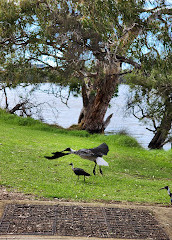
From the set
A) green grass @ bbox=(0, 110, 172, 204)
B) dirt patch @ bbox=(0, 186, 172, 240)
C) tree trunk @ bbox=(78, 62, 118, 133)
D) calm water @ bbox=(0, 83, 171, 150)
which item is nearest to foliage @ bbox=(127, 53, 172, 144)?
calm water @ bbox=(0, 83, 171, 150)

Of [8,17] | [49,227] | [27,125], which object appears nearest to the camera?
[49,227]

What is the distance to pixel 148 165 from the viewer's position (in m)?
10.4

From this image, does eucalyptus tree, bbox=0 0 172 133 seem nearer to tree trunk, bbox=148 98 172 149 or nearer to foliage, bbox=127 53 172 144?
foliage, bbox=127 53 172 144

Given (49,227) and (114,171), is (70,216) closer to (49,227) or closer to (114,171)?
(49,227)

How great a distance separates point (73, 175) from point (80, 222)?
113 inches

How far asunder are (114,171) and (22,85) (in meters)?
8.62

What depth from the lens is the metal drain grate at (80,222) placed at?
4.27 metres

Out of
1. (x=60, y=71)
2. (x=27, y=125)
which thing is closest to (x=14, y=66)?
(x=60, y=71)

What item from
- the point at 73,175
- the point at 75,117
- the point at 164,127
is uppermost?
the point at 164,127

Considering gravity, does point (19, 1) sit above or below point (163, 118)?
above

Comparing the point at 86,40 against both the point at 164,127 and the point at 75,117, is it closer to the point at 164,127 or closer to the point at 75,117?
Answer: the point at 164,127

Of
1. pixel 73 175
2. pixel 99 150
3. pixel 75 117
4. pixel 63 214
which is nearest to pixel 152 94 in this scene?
pixel 73 175

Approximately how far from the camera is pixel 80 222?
15.0ft

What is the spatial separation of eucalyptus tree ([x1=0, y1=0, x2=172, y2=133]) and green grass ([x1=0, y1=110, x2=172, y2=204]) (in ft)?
9.25
